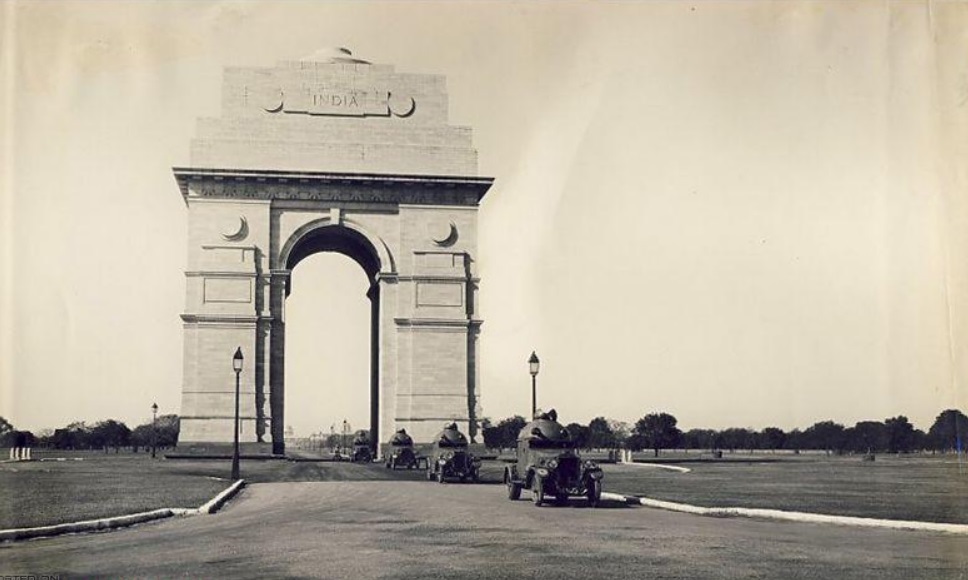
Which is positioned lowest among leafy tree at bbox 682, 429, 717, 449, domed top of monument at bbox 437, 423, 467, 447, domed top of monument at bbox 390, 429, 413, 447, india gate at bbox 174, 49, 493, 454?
leafy tree at bbox 682, 429, 717, 449

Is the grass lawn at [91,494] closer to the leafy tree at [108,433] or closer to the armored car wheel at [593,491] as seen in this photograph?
the armored car wheel at [593,491]

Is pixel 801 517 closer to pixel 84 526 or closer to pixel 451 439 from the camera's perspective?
pixel 84 526

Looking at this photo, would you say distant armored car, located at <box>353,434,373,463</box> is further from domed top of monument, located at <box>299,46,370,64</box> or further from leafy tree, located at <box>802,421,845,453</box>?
leafy tree, located at <box>802,421,845,453</box>

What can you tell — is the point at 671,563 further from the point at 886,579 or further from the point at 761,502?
the point at 761,502

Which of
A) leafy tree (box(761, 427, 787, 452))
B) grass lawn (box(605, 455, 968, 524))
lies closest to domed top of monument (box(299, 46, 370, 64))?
grass lawn (box(605, 455, 968, 524))

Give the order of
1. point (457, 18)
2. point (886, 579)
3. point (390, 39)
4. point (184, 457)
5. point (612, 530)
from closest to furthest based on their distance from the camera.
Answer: point (886, 579), point (612, 530), point (457, 18), point (390, 39), point (184, 457)

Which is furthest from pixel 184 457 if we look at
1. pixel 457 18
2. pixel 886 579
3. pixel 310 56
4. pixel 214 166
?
pixel 886 579

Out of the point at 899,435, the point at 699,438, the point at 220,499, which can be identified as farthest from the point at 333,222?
the point at 699,438
